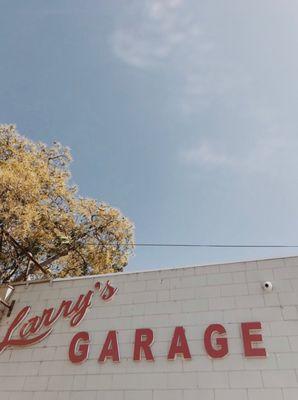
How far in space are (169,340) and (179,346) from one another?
0.24 metres

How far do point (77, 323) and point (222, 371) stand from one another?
10.5 ft

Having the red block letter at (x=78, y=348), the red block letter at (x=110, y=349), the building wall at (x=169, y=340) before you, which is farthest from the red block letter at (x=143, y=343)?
the red block letter at (x=78, y=348)

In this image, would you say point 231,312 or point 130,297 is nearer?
point 231,312

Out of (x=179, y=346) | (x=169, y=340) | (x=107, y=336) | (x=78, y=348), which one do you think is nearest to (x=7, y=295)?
(x=78, y=348)

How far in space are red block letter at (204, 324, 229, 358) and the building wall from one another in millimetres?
88

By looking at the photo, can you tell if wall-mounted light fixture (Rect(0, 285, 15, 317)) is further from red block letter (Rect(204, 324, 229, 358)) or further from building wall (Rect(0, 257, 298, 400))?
red block letter (Rect(204, 324, 229, 358))

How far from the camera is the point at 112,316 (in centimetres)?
715

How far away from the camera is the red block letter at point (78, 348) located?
6672 millimetres

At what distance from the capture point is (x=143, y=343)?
650 cm

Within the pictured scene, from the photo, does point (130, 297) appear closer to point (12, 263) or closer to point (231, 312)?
point (231, 312)

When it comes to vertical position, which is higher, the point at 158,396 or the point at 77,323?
the point at 77,323

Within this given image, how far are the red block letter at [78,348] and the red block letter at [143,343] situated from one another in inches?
41.9

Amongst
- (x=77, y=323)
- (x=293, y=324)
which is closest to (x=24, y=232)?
(x=77, y=323)

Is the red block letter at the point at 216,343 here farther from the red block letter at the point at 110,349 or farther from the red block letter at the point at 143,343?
the red block letter at the point at 110,349
